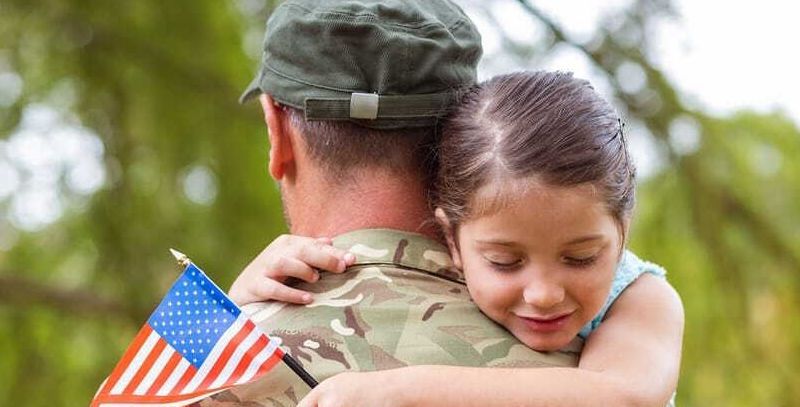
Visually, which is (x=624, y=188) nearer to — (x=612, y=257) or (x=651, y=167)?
(x=612, y=257)

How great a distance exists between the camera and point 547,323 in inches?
76.2

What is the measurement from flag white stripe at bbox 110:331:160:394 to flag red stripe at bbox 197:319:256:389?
107mm

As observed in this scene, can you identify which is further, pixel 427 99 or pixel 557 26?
pixel 557 26

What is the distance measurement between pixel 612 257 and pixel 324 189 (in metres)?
0.48

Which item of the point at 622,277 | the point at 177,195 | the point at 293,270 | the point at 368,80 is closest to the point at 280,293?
the point at 293,270

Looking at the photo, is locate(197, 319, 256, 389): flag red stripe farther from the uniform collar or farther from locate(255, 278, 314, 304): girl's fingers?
the uniform collar

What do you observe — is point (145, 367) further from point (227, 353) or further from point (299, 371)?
point (299, 371)

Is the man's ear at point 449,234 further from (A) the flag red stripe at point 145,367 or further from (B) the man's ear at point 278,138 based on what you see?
(A) the flag red stripe at point 145,367

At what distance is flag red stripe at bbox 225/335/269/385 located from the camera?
6.08ft

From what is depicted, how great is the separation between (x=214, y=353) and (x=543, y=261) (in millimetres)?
489

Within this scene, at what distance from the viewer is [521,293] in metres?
1.92

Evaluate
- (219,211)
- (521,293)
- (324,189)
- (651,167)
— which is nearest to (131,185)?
(219,211)

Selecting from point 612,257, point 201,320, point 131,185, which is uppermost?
point 201,320

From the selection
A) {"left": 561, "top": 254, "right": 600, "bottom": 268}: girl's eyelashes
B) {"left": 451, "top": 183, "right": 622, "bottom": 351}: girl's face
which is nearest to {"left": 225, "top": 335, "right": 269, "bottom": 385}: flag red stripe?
{"left": 451, "top": 183, "right": 622, "bottom": 351}: girl's face
